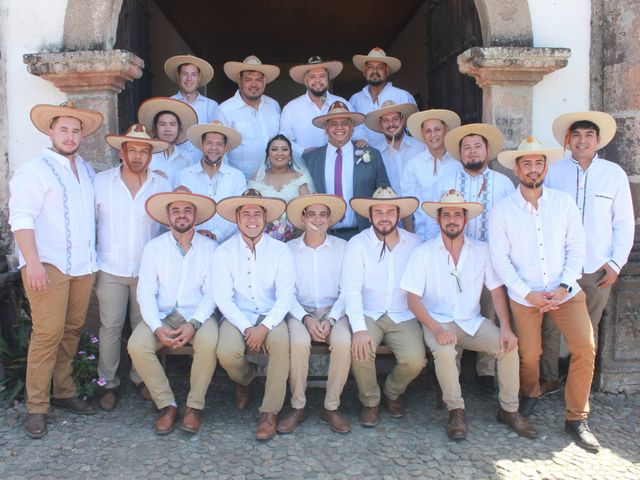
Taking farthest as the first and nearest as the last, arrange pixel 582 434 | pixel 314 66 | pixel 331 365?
pixel 314 66 < pixel 331 365 < pixel 582 434

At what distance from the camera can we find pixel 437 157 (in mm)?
4500

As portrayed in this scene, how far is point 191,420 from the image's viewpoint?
3738 mm

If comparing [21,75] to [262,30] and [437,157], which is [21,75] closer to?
[437,157]

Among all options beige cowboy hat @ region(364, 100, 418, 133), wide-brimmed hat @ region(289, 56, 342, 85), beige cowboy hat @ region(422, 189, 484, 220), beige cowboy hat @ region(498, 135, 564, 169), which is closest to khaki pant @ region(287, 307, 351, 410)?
beige cowboy hat @ region(422, 189, 484, 220)

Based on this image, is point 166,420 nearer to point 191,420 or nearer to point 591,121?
point 191,420

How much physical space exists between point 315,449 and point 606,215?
230 centimetres

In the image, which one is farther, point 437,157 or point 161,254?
point 437,157

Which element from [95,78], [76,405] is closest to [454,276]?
[76,405]

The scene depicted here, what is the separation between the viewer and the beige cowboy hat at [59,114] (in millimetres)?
3803

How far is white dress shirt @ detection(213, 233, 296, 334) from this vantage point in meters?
3.92

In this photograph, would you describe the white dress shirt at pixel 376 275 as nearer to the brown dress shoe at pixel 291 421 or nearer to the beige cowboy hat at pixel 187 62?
the brown dress shoe at pixel 291 421

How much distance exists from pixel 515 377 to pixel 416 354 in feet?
1.94

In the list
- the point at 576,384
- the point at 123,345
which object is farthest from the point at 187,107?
the point at 576,384

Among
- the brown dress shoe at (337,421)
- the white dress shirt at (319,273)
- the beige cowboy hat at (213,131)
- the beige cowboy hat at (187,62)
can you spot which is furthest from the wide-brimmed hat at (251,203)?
the beige cowboy hat at (187,62)
